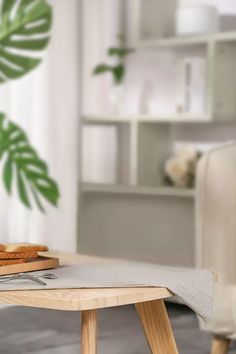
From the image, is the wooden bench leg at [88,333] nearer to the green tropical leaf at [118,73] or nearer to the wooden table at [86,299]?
the wooden table at [86,299]

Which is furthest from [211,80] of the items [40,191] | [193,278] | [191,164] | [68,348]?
[193,278]

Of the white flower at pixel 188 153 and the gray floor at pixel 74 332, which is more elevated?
the white flower at pixel 188 153

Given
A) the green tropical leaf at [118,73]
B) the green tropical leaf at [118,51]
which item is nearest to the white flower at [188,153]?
the green tropical leaf at [118,73]

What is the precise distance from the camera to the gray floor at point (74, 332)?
285cm

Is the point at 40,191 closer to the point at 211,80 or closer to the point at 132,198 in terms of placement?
the point at 132,198

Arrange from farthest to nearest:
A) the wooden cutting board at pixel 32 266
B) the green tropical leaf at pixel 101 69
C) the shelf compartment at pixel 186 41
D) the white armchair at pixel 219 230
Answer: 1. the green tropical leaf at pixel 101 69
2. the shelf compartment at pixel 186 41
3. the white armchair at pixel 219 230
4. the wooden cutting board at pixel 32 266

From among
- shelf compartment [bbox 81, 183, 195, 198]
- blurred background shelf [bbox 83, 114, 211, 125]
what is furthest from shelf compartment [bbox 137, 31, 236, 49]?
shelf compartment [bbox 81, 183, 195, 198]

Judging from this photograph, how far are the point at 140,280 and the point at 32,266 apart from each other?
283 millimetres

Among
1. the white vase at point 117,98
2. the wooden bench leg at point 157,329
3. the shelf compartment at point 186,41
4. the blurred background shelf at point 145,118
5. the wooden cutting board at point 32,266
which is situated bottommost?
the wooden bench leg at point 157,329

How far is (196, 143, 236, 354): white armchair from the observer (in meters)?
2.48

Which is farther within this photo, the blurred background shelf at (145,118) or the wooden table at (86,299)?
the blurred background shelf at (145,118)

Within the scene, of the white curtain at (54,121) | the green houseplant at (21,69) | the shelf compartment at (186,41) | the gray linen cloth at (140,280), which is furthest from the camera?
the white curtain at (54,121)

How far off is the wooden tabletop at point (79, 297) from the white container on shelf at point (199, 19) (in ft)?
7.05

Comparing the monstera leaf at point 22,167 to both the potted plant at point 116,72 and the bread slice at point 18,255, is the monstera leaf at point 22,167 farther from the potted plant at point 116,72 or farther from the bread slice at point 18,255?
the bread slice at point 18,255
